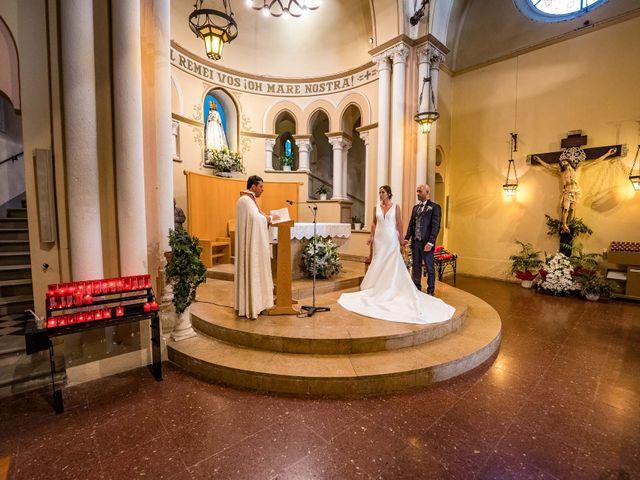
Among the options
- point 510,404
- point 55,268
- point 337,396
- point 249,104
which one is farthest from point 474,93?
point 55,268

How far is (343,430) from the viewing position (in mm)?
2256

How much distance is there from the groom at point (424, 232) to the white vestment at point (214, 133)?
5332 mm

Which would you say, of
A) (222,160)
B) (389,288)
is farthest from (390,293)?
(222,160)

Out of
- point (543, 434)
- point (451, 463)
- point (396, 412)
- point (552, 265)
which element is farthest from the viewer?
point (552, 265)

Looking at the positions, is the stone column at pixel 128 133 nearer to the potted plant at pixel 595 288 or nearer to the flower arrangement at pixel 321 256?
the flower arrangement at pixel 321 256

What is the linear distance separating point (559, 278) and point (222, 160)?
807 cm

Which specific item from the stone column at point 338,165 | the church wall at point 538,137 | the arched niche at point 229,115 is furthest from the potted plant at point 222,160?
the church wall at point 538,137

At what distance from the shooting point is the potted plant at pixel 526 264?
7.07 m

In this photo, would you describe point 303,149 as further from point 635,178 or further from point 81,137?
point 635,178

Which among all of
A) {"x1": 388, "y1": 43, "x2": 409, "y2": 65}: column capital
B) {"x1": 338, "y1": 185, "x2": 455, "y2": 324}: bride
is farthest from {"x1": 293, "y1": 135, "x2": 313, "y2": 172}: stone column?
{"x1": 338, "y1": 185, "x2": 455, "y2": 324}: bride

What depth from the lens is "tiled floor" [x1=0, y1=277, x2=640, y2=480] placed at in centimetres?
191

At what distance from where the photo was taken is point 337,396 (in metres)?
2.71

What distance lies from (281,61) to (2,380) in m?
8.88

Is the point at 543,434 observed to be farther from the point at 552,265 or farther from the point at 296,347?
the point at 552,265
